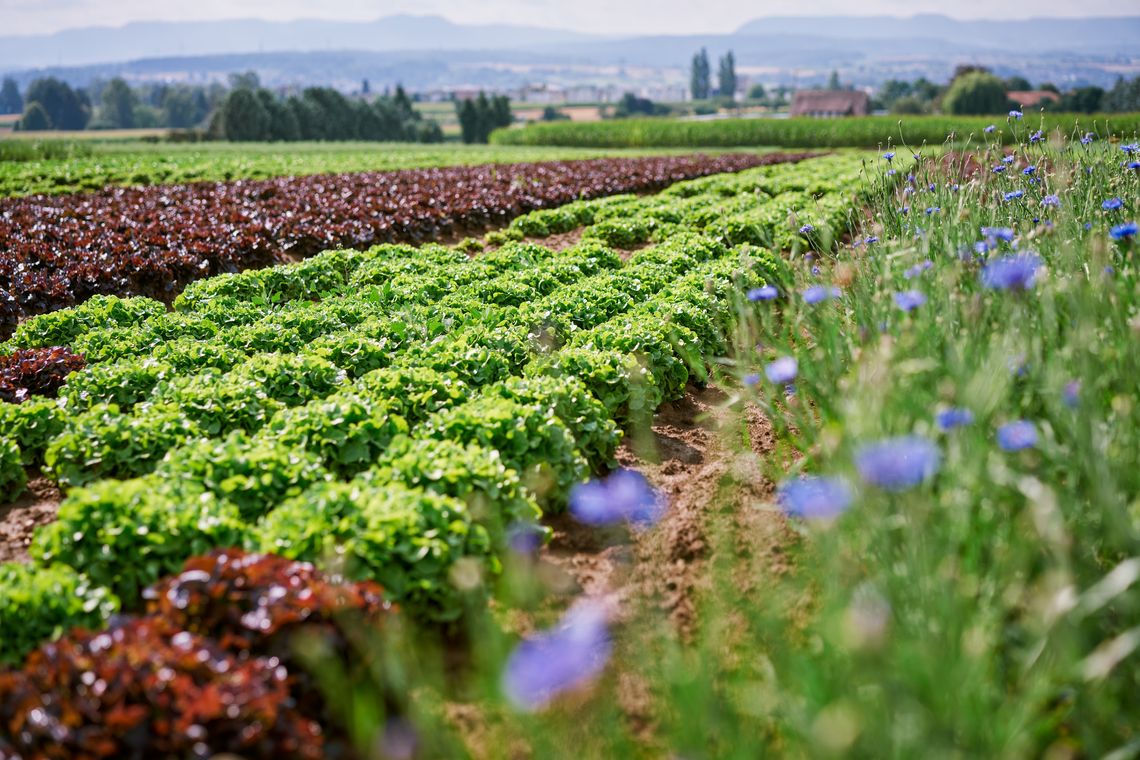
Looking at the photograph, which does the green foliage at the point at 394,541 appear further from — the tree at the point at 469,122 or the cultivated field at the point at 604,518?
the tree at the point at 469,122

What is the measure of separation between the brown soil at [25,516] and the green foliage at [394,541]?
5.73ft

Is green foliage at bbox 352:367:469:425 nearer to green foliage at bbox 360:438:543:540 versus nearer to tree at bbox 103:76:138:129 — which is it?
green foliage at bbox 360:438:543:540

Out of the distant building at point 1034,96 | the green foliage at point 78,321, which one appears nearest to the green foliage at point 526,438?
the green foliage at point 78,321

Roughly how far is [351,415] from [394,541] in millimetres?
1473

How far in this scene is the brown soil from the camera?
4766 millimetres

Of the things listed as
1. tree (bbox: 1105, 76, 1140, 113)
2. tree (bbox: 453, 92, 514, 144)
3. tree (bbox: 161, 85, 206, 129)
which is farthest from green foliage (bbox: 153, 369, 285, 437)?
tree (bbox: 161, 85, 206, 129)

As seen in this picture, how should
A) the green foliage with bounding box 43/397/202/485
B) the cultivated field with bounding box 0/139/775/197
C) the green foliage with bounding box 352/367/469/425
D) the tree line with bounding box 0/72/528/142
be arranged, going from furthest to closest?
the tree line with bounding box 0/72/528/142 → the cultivated field with bounding box 0/139/775/197 → the green foliage with bounding box 352/367/469/425 → the green foliage with bounding box 43/397/202/485

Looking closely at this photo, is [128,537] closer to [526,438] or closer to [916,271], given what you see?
[526,438]

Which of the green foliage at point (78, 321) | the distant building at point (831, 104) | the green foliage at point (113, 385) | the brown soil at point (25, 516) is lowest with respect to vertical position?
the brown soil at point (25, 516)

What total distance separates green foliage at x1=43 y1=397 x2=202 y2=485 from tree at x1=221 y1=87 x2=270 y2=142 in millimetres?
69200

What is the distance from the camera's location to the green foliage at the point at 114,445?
5055 mm

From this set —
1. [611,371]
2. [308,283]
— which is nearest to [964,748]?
[611,371]

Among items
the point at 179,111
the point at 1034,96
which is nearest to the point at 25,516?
the point at 1034,96

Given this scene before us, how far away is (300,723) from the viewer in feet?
9.46
